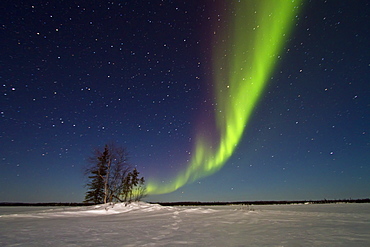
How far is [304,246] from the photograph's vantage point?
3377 mm

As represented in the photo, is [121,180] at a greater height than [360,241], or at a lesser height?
greater

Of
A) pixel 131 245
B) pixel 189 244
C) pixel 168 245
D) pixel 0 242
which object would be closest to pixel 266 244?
pixel 189 244

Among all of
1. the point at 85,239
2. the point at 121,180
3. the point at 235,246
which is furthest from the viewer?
the point at 121,180

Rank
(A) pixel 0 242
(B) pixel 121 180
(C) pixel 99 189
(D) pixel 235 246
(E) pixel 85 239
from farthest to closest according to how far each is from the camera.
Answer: (C) pixel 99 189 → (B) pixel 121 180 → (E) pixel 85 239 → (A) pixel 0 242 → (D) pixel 235 246

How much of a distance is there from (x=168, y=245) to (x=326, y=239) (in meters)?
3.26

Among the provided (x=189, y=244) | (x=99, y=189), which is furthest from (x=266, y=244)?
(x=99, y=189)

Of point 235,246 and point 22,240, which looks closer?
point 235,246

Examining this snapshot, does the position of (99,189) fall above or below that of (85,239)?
above

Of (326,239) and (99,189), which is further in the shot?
(99,189)

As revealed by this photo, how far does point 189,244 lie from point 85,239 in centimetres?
214

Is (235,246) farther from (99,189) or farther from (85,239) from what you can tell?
(99,189)

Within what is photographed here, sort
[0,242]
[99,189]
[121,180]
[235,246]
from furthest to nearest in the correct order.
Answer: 1. [99,189]
2. [121,180]
3. [0,242]
4. [235,246]

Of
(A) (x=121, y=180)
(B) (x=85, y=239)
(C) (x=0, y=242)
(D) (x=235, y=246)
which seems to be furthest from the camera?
(A) (x=121, y=180)

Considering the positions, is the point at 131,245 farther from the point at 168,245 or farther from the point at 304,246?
the point at 304,246
